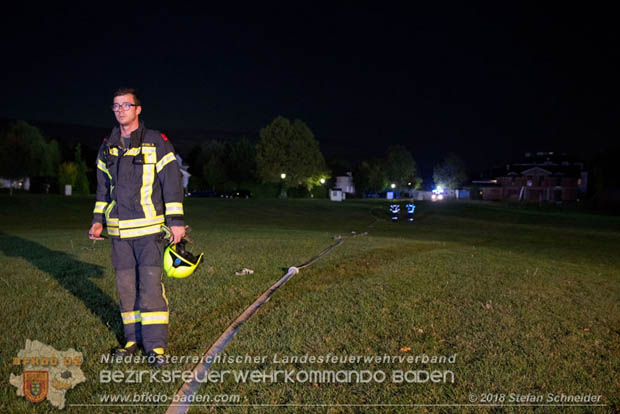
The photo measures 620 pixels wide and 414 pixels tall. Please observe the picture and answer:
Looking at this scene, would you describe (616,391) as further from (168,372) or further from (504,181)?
(504,181)

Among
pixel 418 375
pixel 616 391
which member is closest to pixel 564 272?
pixel 616 391

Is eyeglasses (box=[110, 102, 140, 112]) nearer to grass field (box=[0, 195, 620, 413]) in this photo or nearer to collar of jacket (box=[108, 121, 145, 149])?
collar of jacket (box=[108, 121, 145, 149])

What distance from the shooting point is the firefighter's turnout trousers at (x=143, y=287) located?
422cm

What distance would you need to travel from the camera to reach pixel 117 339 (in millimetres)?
4562

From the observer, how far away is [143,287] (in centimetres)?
427

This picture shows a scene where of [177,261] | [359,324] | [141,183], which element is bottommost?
[359,324]

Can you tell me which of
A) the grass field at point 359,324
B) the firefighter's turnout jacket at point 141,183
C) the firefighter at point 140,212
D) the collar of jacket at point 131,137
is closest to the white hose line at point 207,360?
the grass field at point 359,324

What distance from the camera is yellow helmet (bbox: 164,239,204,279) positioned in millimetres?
4258

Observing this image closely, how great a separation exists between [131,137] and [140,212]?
74 cm

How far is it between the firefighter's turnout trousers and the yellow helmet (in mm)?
108

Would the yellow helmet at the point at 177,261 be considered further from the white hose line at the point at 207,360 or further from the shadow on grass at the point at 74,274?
the shadow on grass at the point at 74,274

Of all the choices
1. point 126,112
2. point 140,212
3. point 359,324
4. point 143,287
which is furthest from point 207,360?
point 126,112

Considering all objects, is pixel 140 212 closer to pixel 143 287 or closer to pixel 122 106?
pixel 143 287

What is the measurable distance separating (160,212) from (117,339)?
148 cm
